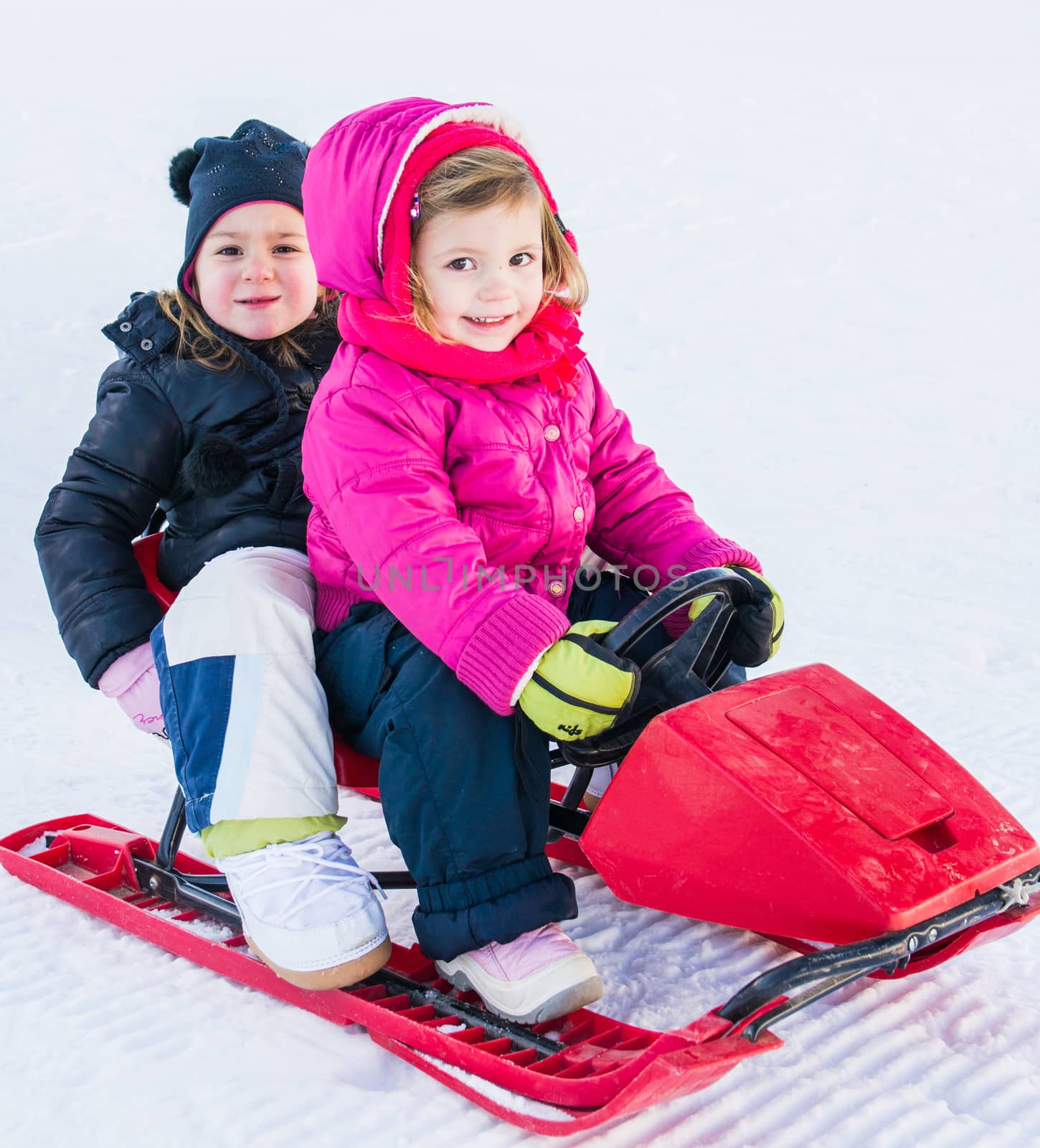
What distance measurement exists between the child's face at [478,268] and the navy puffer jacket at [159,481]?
1.86ft

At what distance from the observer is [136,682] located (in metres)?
2.36

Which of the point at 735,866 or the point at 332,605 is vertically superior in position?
the point at 332,605

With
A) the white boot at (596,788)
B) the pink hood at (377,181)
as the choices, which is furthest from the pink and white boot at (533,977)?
the pink hood at (377,181)

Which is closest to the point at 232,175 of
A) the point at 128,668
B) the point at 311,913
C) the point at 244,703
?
the point at 128,668

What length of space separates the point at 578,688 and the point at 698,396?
3967 millimetres

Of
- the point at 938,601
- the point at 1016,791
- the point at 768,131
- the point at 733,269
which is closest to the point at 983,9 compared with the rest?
the point at 768,131

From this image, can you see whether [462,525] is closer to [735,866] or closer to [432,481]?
[432,481]

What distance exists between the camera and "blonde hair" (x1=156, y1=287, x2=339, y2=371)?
2484 millimetres

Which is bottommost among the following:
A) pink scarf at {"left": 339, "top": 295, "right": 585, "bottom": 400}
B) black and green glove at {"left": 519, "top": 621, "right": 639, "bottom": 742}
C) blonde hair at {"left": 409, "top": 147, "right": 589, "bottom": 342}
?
black and green glove at {"left": 519, "top": 621, "right": 639, "bottom": 742}

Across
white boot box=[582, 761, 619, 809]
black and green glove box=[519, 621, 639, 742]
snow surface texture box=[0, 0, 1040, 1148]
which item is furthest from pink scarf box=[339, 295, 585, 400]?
snow surface texture box=[0, 0, 1040, 1148]

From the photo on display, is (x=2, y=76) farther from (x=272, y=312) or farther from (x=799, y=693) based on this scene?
(x=799, y=693)

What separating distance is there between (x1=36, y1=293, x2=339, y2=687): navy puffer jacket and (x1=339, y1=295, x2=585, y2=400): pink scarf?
42cm

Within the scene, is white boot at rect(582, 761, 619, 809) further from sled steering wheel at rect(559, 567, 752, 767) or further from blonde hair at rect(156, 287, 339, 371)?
blonde hair at rect(156, 287, 339, 371)

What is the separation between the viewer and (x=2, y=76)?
311 inches
